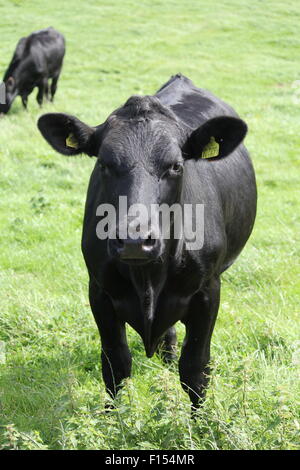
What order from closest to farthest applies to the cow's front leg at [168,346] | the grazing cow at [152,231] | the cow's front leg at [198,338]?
the grazing cow at [152,231] < the cow's front leg at [198,338] < the cow's front leg at [168,346]

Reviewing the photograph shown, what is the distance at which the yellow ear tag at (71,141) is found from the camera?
3609 millimetres

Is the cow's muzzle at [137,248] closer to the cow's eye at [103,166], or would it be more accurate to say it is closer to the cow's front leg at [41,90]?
the cow's eye at [103,166]

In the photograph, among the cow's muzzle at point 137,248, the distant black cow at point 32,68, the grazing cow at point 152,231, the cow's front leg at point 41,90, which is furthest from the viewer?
the cow's front leg at point 41,90

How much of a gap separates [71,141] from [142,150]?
Result: 634 millimetres

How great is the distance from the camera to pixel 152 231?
2850 millimetres

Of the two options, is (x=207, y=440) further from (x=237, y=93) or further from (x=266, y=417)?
(x=237, y=93)

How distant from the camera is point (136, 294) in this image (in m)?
3.49

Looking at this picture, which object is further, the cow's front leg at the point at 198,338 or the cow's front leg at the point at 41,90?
the cow's front leg at the point at 41,90

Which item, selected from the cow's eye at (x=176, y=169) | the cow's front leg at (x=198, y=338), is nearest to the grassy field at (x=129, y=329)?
the cow's front leg at (x=198, y=338)

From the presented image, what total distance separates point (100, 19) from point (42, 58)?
12.0 m

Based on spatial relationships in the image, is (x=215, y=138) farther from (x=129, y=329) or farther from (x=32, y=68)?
(x=32, y=68)

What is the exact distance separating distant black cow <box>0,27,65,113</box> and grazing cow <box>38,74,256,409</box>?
437 inches

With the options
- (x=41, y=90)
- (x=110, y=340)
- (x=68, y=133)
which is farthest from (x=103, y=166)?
(x=41, y=90)
